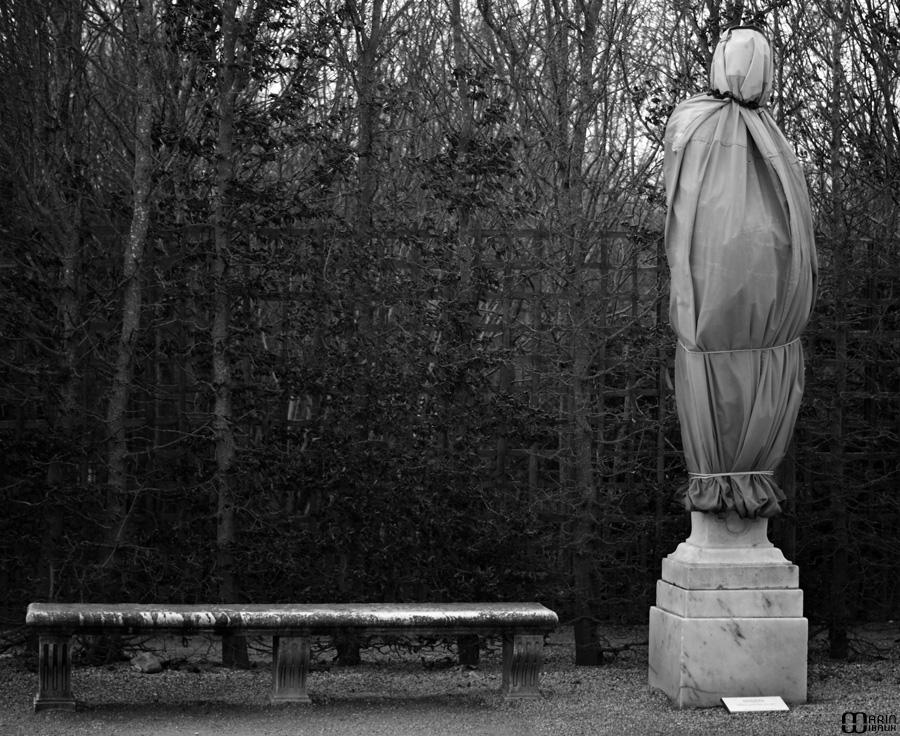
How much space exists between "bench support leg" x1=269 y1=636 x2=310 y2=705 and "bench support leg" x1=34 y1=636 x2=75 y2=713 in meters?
1.06

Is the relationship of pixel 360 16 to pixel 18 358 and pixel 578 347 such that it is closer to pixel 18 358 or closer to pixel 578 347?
pixel 578 347

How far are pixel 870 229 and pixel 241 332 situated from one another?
4679 mm

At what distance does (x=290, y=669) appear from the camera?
6.37 metres

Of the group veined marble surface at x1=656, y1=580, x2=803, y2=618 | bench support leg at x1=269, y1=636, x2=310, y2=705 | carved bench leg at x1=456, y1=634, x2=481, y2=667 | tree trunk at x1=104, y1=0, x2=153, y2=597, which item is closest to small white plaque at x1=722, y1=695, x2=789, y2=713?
veined marble surface at x1=656, y1=580, x2=803, y2=618

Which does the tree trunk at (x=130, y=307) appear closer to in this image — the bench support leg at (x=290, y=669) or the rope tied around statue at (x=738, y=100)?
the bench support leg at (x=290, y=669)

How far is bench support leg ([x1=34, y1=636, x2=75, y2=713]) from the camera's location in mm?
6070

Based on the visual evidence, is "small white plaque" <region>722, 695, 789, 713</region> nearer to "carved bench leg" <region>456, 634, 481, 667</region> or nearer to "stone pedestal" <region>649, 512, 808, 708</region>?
"stone pedestal" <region>649, 512, 808, 708</region>

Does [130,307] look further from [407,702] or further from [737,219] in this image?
[737,219]

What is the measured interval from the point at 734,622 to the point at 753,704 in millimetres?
420

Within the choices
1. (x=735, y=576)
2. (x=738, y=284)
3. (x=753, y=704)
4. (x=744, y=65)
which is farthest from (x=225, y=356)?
(x=753, y=704)

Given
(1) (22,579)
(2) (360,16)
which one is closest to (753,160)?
(2) (360,16)

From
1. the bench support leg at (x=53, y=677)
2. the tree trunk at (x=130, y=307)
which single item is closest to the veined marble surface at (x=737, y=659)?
the bench support leg at (x=53, y=677)

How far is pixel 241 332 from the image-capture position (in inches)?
300

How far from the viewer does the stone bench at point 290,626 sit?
6.04 m
